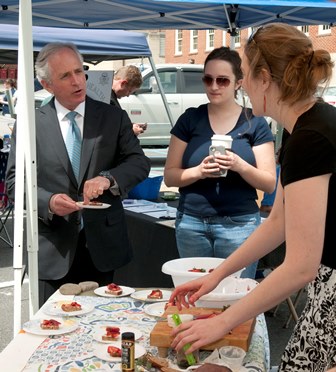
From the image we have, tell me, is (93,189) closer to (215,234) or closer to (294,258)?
(215,234)

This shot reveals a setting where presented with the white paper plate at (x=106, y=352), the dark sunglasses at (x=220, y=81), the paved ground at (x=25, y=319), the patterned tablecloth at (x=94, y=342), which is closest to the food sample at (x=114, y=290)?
the patterned tablecloth at (x=94, y=342)

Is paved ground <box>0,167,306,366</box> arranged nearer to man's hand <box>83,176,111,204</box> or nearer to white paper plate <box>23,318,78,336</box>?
man's hand <box>83,176,111,204</box>

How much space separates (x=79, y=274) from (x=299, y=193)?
5.51 feet

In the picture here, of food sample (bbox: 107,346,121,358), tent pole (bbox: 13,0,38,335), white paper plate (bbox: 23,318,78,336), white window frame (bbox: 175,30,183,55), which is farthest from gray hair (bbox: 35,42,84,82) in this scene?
white window frame (bbox: 175,30,183,55)

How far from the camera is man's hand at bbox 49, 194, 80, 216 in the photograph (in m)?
2.70

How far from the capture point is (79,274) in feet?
9.89

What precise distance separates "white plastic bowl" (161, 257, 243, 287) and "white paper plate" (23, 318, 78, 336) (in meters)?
0.37

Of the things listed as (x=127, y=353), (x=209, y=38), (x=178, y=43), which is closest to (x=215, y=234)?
(x=127, y=353)

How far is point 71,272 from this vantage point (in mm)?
2990

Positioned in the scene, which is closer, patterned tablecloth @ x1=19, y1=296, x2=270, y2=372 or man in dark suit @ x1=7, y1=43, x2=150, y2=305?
patterned tablecloth @ x1=19, y1=296, x2=270, y2=372

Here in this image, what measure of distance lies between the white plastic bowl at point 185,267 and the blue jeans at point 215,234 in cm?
67

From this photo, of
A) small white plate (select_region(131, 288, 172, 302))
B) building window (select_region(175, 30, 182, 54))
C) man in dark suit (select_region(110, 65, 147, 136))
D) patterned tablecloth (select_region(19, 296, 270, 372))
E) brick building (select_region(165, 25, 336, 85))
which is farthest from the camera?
building window (select_region(175, 30, 182, 54))

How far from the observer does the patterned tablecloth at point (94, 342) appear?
183 centimetres

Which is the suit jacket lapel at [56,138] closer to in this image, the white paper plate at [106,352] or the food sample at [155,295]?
the food sample at [155,295]
